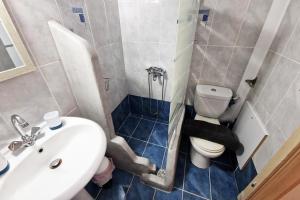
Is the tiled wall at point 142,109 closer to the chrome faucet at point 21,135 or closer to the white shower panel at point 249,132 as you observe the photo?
the white shower panel at point 249,132

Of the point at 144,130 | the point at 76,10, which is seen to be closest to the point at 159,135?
the point at 144,130

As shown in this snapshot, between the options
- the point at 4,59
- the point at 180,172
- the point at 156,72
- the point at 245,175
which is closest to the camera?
the point at 4,59

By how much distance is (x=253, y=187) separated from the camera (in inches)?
38.7

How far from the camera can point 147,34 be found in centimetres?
166

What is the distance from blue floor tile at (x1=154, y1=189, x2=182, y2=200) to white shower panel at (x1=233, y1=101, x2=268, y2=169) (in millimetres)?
706

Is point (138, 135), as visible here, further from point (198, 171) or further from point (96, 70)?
point (96, 70)

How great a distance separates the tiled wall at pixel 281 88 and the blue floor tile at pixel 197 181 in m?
0.55

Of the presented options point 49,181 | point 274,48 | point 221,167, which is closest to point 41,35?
point 49,181

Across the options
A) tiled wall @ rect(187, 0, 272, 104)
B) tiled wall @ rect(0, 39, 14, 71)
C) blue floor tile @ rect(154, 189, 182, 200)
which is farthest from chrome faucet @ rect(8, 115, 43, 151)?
tiled wall @ rect(187, 0, 272, 104)

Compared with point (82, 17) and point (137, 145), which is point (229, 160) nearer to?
point (137, 145)

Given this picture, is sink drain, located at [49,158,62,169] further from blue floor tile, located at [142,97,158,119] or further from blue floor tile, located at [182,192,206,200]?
blue floor tile, located at [142,97,158,119]

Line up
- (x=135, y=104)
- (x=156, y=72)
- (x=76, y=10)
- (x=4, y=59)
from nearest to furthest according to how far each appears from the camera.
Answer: (x=4, y=59)
(x=76, y=10)
(x=156, y=72)
(x=135, y=104)

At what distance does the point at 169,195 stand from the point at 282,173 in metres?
1.00

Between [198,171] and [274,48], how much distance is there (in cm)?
144
